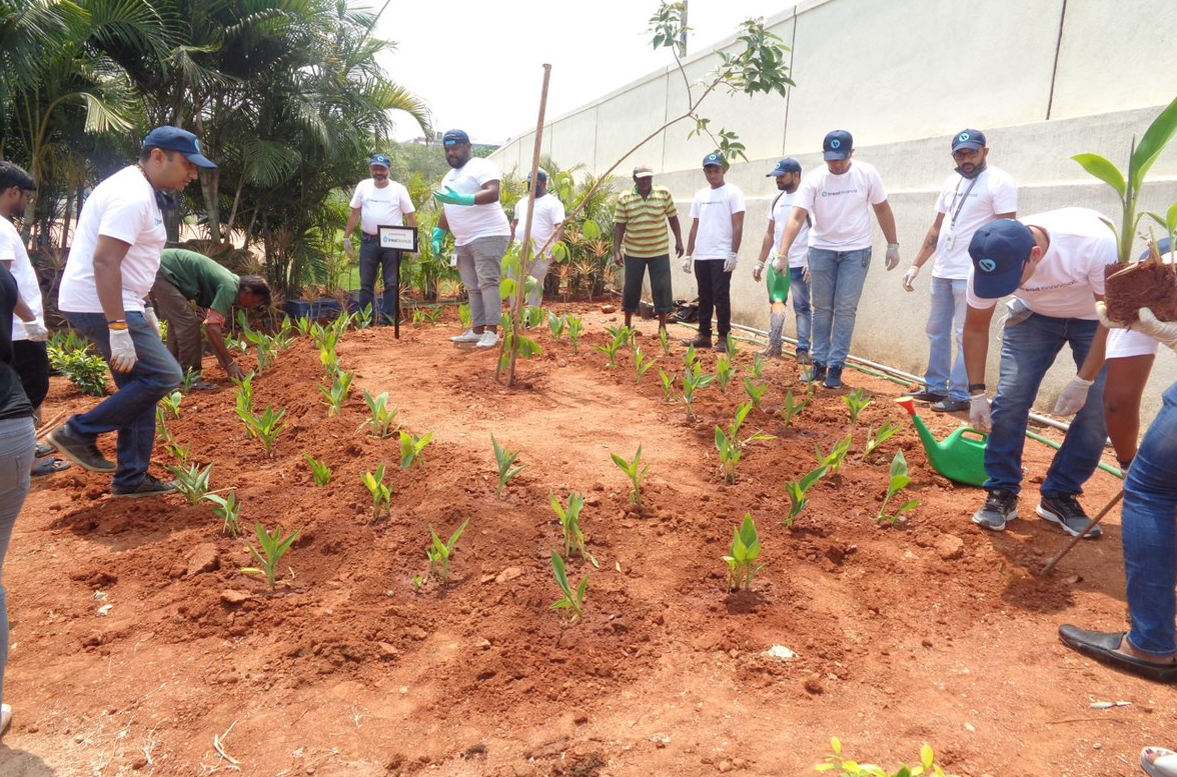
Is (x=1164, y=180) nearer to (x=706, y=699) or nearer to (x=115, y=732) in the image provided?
(x=706, y=699)

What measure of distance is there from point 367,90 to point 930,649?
30.0ft

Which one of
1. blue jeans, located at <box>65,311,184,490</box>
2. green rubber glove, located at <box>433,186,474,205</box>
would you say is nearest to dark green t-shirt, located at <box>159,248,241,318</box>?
green rubber glove, located at <box>433,186,474,205</box>

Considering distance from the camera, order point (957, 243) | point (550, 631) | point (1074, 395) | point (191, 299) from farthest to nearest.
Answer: point (191, 299), point (957, 243), point (1074, 395), point (550, 631)

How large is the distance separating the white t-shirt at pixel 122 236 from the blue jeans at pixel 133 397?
89 mm

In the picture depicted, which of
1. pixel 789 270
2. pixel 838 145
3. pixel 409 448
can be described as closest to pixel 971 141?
pixel 838 145

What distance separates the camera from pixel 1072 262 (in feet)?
9.47

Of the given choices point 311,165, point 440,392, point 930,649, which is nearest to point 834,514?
point 930,649

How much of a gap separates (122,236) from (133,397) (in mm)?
747

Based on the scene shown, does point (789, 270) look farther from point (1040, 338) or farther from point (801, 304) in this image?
point (1040, 338)

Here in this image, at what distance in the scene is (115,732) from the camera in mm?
2213

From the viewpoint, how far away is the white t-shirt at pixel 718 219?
6.62m

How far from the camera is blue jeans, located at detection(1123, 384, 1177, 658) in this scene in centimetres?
214

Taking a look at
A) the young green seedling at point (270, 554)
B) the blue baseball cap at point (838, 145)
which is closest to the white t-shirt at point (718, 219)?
the blue baseball cap at point (838, 145)

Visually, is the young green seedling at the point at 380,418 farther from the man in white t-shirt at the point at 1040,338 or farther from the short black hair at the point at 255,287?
the man in white t-shirt at the point at 1040,338
